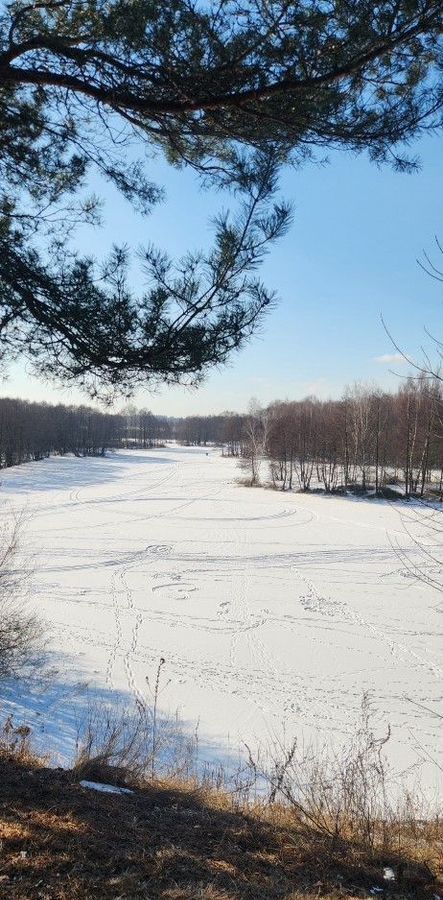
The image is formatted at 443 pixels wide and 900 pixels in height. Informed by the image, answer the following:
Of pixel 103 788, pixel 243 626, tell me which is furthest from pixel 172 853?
pixel 243 626

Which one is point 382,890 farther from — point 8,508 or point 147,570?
point 8,508

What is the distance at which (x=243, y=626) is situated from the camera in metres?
14.9

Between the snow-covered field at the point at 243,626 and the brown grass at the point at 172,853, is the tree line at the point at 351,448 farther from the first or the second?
the brown grass at the point at 172,853

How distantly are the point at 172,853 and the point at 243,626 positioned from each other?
Answer: 1248cm

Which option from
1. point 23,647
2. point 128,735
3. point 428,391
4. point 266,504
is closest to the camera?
point 428,391

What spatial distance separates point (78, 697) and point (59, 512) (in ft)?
83.1

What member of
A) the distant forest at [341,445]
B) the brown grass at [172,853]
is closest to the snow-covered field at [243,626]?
the brown grass at [172,853]

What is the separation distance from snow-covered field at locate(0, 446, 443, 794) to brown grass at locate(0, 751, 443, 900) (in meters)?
2.60

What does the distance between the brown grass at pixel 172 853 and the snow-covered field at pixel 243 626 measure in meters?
2.60

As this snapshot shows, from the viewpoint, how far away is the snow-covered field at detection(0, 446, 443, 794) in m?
10.1

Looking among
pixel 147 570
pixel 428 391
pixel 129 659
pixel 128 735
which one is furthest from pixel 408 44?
pixel 147 570

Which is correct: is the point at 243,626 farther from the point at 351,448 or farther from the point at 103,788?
the point at 351,448

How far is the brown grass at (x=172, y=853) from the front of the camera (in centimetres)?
238

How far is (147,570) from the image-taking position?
67.2 ft
